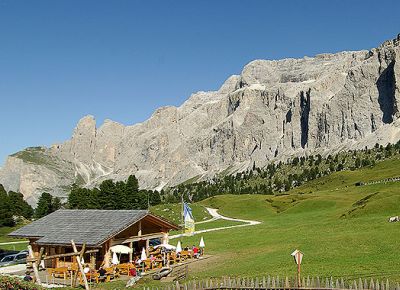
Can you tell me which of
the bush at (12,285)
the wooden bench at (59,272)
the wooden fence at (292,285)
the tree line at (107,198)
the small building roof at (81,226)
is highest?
the tree line at (107,198)

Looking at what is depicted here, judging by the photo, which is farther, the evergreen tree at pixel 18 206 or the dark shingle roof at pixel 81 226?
the evergreen tree at pixel 18 206

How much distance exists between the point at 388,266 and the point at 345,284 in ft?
30.0

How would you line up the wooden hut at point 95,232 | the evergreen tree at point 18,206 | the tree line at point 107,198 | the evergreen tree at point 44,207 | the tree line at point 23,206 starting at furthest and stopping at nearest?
the evergreen tree at point 44,207 → the evergreen tree at point 18,206 → the tree line at point 107,198 → the tree line at point 23,206 → the wooden hut at point 95,232

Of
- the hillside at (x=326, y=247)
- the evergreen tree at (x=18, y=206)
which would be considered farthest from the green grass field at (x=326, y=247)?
the evergreen tree at (x=18, y=206)

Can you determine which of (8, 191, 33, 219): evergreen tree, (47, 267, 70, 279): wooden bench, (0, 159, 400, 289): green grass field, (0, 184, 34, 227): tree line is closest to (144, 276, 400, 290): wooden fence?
(0, 159, 400, 289): green grass field

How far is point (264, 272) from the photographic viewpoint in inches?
1319

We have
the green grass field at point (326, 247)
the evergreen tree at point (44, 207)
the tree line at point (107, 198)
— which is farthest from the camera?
the evergreen tree at point (44, 207)

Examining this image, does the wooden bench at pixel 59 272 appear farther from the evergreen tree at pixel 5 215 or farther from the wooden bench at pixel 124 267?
the evergreen tree at pixel 5 215

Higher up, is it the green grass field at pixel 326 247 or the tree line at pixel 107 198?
the tree line at pixel 107 198

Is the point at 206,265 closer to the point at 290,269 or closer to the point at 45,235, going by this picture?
the point at 290,269

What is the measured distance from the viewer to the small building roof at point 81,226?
40562 mm

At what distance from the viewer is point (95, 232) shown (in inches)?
1620

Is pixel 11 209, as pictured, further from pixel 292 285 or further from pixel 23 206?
pixel 292 285

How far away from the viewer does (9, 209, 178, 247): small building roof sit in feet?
133
